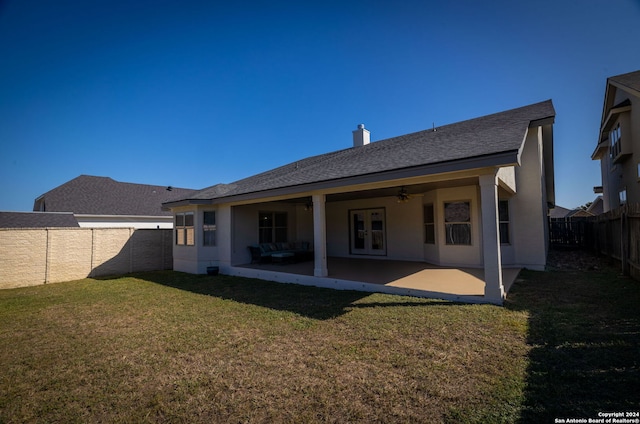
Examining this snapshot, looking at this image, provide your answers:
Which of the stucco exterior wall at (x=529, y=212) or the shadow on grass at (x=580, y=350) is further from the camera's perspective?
the stucco exterior wall at (x=529, y=212)

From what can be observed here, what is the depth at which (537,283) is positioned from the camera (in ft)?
25.5

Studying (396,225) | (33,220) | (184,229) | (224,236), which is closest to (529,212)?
(396,225)

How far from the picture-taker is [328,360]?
12.3ft

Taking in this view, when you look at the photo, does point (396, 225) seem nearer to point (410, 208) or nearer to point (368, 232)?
point (410, 208)

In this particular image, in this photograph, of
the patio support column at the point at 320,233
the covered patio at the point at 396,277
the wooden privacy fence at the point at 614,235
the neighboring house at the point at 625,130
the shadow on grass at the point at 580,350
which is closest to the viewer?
the shadow on grass at the point at 580,350

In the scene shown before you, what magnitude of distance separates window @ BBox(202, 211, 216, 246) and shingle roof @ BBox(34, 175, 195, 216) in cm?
691

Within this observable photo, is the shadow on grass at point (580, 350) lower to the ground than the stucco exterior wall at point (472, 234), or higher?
lower

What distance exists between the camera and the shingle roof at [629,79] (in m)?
11.6

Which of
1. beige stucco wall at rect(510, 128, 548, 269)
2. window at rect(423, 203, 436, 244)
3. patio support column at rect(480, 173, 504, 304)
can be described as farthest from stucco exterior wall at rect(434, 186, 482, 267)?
patio support column at rect(480, 173, 504, 304)

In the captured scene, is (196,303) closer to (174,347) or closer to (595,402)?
(174,347)

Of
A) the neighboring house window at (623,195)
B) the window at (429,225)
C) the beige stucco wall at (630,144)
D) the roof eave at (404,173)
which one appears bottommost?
the window at (429,225)

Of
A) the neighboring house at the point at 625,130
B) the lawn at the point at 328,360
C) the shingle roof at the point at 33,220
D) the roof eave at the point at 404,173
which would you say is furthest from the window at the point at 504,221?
the shingle roof at the point at 33,220

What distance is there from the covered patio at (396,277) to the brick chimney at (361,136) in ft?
22.2

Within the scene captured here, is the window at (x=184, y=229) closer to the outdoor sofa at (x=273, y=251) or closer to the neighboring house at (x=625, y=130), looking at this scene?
the outdoor sofa at (x=273, y=251)
